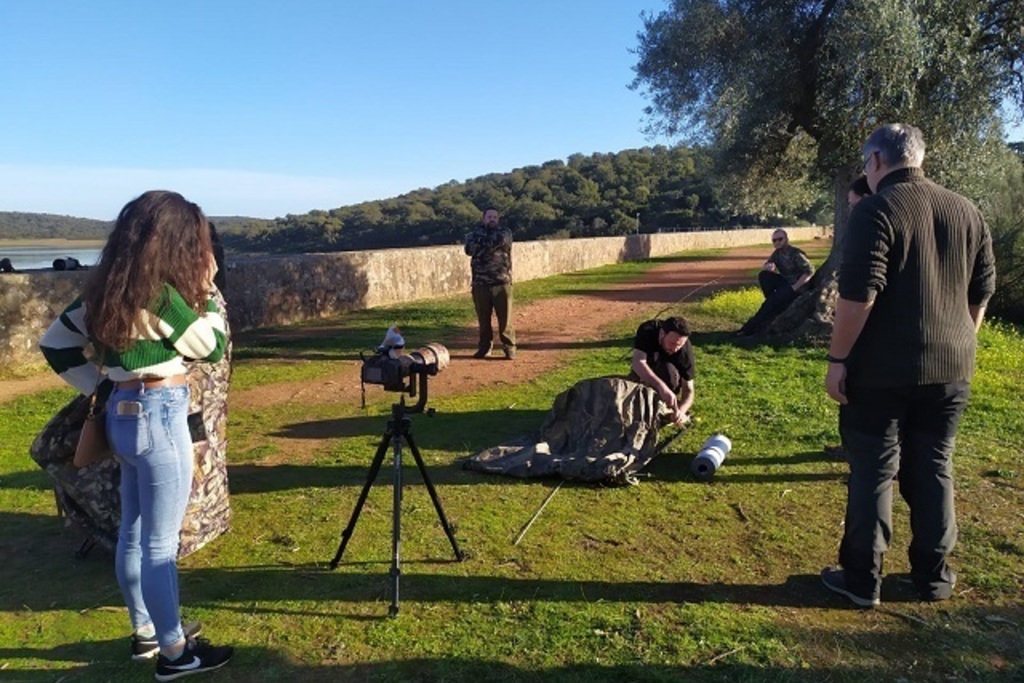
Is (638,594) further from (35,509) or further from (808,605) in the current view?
(35,509)

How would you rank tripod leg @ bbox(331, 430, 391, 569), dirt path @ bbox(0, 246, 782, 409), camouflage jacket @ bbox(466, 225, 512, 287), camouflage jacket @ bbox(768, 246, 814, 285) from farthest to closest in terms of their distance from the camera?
camouflage jacket @ bbox(768, 246, 814, 285)
camouflage jacket @ bbox(466, 225, 512, 287)
dirt path @ bbox(0, 246, 782, 409)
tripod leg @ bbox(331, 430, 391, 569)

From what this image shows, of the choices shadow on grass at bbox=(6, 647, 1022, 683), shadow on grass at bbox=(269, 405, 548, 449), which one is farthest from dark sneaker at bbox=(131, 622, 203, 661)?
shadow on grass at bbox=(269, 405, 548, 449)

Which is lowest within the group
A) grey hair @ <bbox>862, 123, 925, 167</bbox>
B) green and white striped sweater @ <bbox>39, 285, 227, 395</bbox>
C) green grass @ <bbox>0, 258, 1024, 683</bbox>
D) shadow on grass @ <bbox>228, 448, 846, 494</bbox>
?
green grass @ <bbox>0, 258, 1024, 683</bbox>

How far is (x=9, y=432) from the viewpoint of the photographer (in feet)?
21.5

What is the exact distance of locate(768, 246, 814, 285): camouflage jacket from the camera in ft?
34.8

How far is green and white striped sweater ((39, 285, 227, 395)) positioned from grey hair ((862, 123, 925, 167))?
9.65 feet

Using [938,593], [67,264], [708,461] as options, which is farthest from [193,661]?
[67,264]

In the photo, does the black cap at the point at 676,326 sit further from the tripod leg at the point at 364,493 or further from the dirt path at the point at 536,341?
the tripod leg at the point at 364,493

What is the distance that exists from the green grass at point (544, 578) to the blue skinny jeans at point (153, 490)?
14.3 inches

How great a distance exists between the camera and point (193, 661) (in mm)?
2881

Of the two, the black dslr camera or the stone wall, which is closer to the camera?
the stone wall

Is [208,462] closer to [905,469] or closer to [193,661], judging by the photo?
[193,661]

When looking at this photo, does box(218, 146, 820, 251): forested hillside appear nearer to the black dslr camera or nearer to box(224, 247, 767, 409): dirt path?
box(224, 247, 767, 409): dirt path

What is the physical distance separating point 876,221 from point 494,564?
2439mm
